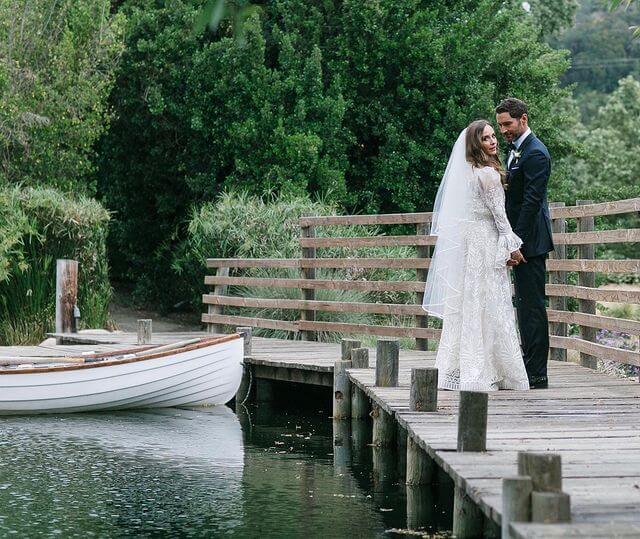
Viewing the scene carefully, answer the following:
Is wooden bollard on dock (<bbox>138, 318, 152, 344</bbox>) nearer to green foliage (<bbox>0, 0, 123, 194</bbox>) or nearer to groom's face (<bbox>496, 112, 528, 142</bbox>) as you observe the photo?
groom's face (<bbox>496, 112, 528, 142</bbox>)

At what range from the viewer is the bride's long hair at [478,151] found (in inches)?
330

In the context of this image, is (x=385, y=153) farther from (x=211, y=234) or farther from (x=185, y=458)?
(x=185, y=458)

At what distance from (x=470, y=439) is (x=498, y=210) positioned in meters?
2.76

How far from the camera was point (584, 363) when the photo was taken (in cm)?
1073

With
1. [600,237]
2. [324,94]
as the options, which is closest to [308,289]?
[600,237]

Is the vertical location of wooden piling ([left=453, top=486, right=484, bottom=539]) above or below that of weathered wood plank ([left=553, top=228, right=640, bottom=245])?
below

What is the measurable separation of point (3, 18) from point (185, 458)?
13.1 metres

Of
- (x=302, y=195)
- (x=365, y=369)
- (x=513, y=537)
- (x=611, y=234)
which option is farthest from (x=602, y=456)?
(x=302, y=195)

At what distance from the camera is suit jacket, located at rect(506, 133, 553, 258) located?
337 inches

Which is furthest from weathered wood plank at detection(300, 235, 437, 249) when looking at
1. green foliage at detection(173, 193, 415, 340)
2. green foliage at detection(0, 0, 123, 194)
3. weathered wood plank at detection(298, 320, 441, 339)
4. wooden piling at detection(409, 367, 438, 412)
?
green foliage at detection(0, 0, 123, 194)

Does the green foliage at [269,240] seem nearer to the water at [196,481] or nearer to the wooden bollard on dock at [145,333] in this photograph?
the wooden bollard on dock at [145,333]

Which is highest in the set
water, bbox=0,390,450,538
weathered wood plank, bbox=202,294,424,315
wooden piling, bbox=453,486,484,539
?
weathered wood plank, bbox=202,294,424,315

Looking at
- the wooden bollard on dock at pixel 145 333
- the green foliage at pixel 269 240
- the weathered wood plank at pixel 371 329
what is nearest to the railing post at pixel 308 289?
the weathered wood plank at pixel 371 329

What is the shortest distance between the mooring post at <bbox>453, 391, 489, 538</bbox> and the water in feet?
2.45
